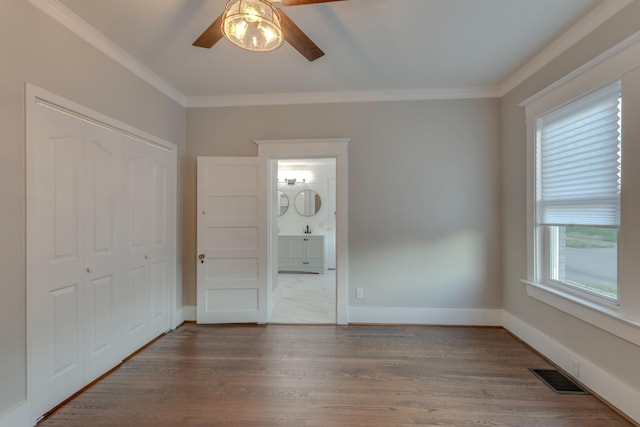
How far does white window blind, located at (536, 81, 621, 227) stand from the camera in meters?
1.99

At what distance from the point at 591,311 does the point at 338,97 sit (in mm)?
3008

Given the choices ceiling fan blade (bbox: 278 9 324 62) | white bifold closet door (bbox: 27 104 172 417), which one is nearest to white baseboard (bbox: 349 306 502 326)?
white bifold closet door (bbox: 27 104 172 417)

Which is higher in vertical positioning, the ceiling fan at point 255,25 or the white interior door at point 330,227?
the ceiling fan at point 255,25

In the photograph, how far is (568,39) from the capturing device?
2.30 metres

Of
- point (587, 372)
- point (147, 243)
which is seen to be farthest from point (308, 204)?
point (587, 372)

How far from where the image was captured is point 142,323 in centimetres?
283

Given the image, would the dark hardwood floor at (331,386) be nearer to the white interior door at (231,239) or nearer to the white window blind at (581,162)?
the white interior door at (231,239)

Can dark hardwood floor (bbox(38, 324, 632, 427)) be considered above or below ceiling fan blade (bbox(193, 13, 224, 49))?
below

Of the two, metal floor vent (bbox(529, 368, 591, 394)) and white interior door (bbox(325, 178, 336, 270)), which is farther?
white interior door (bbox(325, 178, 336, 270))

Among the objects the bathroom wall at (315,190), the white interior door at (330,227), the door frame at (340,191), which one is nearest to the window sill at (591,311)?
the door frame at (340,191)

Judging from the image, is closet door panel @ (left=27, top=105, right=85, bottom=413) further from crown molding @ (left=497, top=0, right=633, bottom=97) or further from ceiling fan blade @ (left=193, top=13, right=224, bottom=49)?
crown molding @ (left=497, top=0, right=633, bottom=97)

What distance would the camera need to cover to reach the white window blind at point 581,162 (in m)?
1.99

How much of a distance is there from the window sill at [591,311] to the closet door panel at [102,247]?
3.74 metres

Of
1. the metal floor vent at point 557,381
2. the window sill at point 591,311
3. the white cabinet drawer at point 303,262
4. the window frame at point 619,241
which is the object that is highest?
the window frame at point 619,241
